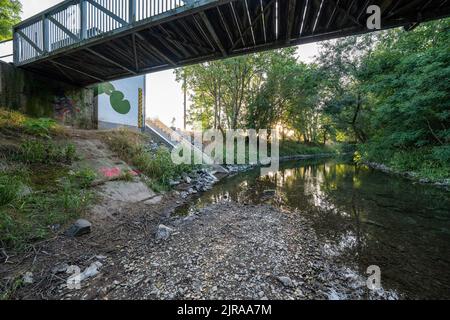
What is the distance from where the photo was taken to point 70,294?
1949mm

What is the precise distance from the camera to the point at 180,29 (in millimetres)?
4344

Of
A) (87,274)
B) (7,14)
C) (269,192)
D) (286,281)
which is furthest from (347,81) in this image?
(7,14)

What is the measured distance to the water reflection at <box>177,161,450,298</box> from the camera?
2379 mm

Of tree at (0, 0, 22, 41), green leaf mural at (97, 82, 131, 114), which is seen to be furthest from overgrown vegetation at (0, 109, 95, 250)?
tree at (0, 0, 22, 41)

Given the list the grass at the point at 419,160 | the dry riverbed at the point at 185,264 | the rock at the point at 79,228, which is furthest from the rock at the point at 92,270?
the grass at the point at 419,160

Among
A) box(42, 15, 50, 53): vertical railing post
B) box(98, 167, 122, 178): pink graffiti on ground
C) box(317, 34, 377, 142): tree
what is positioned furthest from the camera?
box(317, 34, 377, 142): tree

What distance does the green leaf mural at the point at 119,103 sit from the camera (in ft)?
32.7

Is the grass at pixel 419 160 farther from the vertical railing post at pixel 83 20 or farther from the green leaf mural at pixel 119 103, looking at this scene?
the green leaf mural at pixel 119 103

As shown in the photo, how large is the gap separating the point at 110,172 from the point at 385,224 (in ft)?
21.9

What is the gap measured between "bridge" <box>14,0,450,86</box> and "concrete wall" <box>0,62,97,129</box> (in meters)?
0.43

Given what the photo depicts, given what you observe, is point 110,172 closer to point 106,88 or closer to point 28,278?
point 28,278

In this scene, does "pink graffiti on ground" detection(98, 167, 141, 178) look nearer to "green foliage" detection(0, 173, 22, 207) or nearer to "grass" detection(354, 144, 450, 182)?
"green foliage" detection(0, 173, 22, 207)
